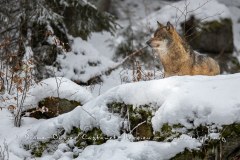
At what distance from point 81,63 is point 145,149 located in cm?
646

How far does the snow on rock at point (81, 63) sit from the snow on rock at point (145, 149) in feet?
18.6

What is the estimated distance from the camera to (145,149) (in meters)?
4.84

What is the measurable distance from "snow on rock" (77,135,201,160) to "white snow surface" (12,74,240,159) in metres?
0.02

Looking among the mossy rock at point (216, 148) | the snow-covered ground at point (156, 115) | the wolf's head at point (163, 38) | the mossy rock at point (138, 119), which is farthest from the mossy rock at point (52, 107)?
the mossy rock at point (216, 148)

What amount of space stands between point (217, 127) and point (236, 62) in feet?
39.9

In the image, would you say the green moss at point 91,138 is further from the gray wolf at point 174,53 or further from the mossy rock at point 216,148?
the gray wolf at point 174,53

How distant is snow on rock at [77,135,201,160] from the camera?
473 cm

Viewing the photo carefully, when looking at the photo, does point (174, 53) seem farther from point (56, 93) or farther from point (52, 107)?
point (52, 107)

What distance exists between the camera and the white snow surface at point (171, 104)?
4.69 meters

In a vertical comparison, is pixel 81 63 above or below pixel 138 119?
above

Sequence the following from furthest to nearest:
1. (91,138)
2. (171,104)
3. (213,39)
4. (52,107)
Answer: (213,39), (52,107), (91,138), (171,104)

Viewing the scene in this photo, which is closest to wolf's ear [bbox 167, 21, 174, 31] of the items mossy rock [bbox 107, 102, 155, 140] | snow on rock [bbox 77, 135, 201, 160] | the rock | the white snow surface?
the white snow surface

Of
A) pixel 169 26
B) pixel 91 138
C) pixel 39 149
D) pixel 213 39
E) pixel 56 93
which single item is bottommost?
pixel 39 149

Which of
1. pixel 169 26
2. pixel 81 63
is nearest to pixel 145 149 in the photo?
pixel 169 26
